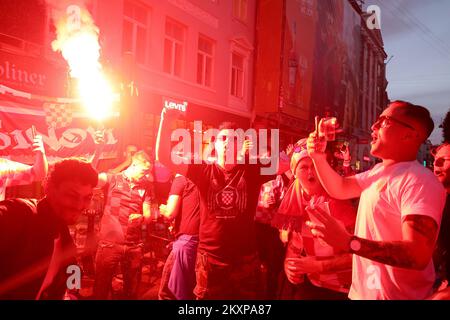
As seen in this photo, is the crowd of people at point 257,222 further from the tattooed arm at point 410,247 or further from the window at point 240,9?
the window at point 240,9

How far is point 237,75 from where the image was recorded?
1648 centimetres

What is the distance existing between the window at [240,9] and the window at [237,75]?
68.0 inches

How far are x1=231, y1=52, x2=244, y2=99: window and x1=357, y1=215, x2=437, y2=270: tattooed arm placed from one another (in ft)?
48.2

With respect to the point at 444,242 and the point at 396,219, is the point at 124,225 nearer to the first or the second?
the point at 396,219

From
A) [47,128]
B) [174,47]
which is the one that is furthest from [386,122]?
[174,47]

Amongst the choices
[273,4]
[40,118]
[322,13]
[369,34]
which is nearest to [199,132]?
[40,118]

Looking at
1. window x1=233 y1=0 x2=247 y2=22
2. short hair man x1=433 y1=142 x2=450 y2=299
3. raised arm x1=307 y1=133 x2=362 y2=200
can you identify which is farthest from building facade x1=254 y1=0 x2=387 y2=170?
raised arm x1=307 y1=133 x2=362 y2=200

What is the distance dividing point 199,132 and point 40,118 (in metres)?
7.27

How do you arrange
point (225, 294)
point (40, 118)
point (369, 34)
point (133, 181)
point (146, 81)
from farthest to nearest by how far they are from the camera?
1. point (369, 34)
2. point (146, 81)
3. point (40, 118)
4. point (133, 181)
5. point (225, 294)

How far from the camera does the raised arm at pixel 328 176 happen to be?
2668 millimetres

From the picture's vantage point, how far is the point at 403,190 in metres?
2.12

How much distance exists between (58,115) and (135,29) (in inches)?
182

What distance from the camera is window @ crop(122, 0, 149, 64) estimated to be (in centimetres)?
1096
